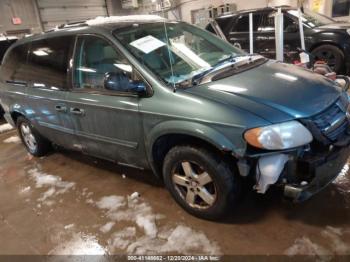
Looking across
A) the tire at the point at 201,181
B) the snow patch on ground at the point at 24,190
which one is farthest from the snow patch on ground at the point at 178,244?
the snow patch on ground at the point at 24,190

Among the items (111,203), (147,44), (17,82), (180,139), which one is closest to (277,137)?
(180,139)

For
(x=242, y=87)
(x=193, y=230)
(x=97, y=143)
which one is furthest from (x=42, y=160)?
(x=242, y=87)

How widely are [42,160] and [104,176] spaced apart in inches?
44.1

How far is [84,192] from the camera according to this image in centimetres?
279

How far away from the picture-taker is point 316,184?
174 centimetres

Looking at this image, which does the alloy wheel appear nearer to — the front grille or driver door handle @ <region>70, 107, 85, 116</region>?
the front grille

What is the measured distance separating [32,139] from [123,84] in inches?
84.1

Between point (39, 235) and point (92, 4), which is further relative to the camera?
point (92, 4)

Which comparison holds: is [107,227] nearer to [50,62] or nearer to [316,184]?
[316,184]

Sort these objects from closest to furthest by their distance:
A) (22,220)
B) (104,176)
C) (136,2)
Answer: (22,220) < (104,176) < (136,2)

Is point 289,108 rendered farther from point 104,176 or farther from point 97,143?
point 104,176

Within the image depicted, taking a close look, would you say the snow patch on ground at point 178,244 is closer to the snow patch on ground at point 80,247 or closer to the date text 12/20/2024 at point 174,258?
the date text 12/20/2024 at point 174,258

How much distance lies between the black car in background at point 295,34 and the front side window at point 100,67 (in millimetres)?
3349

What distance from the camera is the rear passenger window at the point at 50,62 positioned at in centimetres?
265
